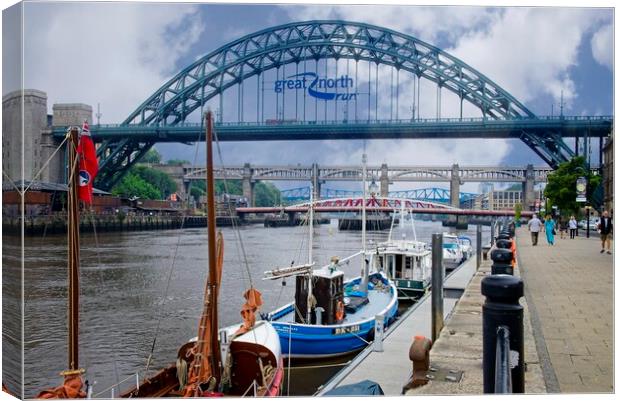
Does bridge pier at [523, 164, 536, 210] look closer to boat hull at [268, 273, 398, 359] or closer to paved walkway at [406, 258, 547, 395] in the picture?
boat hull at [268, 273, 398, 359]

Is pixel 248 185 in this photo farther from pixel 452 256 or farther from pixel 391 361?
pixel 391 361

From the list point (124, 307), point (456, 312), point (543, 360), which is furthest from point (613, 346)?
point (124, 307)


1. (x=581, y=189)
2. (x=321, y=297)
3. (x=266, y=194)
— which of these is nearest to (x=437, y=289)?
(x=321, y=297)

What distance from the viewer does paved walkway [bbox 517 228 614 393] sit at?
580 centimetres

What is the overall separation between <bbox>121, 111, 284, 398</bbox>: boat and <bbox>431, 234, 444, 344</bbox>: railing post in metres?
2.04

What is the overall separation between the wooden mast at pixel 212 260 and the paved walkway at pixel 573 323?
3.62 meters

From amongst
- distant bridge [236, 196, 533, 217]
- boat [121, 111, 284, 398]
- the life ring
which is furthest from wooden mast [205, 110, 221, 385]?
distant bridge [236, 196, 533, 217]

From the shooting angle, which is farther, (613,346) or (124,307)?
(124,307)

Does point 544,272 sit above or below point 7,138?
below

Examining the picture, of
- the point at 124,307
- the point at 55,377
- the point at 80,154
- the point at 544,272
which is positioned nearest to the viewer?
the point at 80,154

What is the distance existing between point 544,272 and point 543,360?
8.40 meters

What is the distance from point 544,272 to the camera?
1422 centimetres

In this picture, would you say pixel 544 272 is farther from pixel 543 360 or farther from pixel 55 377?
pixel 55 377

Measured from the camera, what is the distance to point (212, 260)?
759 cm
